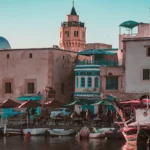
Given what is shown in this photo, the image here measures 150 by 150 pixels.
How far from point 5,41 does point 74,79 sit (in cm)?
1225

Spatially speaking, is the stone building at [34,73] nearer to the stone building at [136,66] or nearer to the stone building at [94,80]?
the stone building at [94,80]

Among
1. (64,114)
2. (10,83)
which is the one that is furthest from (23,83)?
(64,114)

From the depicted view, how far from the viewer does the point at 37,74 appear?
66.4 m

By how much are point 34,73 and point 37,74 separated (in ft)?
1.16

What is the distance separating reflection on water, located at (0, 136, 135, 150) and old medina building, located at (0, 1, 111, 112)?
15.5m

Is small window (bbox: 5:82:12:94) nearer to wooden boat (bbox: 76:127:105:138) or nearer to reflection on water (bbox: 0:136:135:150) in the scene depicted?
reflection on water (bbox: 0:136:135:150)

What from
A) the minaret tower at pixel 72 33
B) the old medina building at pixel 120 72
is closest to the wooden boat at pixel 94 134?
the old medina building at pixel 120 72

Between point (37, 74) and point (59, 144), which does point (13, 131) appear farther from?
point (37, 74)

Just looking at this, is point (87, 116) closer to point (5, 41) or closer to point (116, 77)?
point (116, 77)

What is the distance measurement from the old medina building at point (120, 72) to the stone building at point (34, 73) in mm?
2348

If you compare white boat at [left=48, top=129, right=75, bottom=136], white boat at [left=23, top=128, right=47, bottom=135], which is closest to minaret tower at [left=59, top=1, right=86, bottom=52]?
white boat at [left=23, top=128, right=47, bottom=135]

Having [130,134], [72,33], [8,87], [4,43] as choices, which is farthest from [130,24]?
[72,33]

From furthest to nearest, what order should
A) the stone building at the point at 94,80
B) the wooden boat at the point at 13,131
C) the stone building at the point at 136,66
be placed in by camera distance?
the stone building at the point at 94,80 < the stone building at the point at 136,66 < the wooden boat at the point at 13,131

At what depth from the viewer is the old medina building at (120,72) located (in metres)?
60.9
